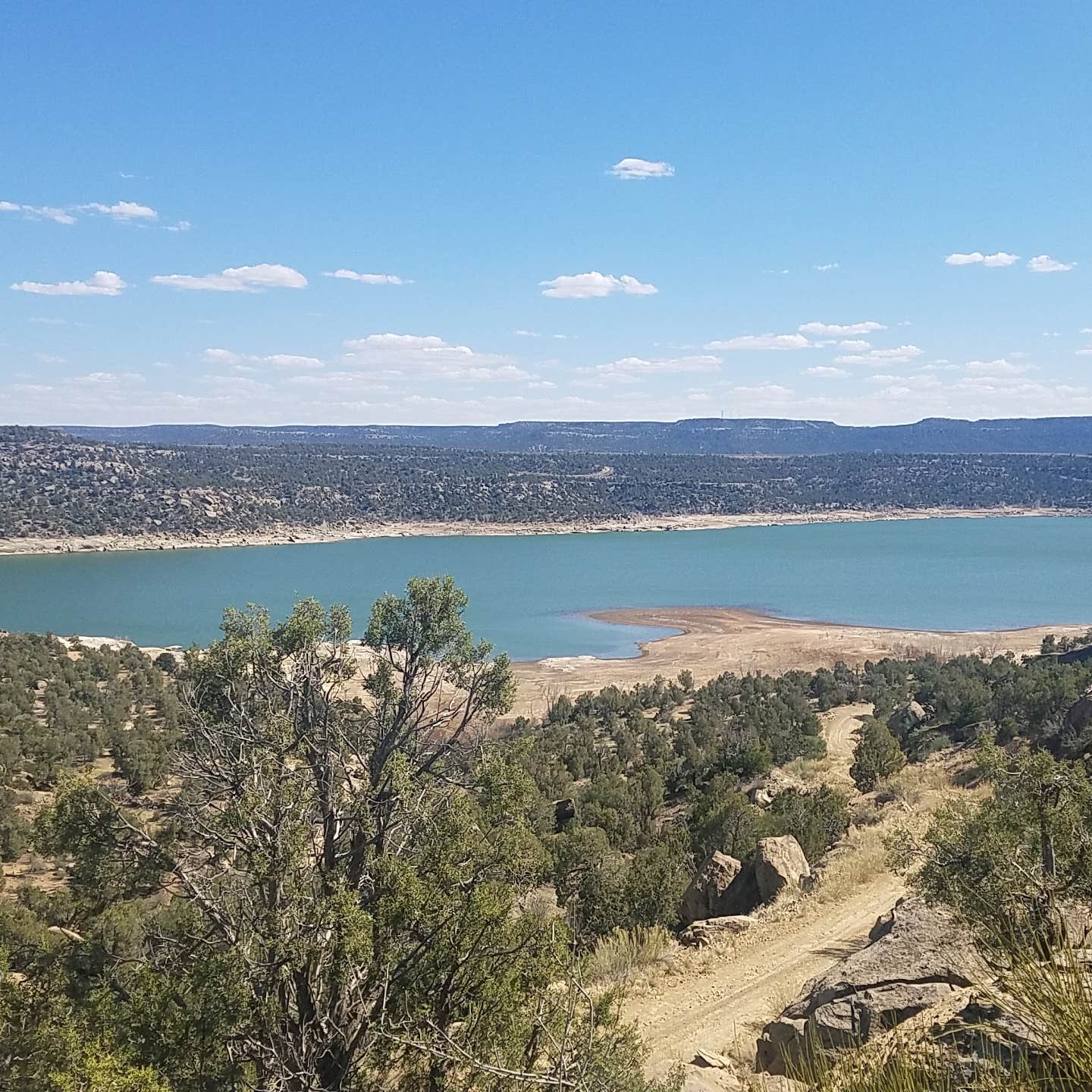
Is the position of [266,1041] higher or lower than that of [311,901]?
lower

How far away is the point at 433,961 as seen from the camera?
7.13m

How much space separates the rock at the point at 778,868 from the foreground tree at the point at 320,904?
20.6 ft

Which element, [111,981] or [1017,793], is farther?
[1017,793]

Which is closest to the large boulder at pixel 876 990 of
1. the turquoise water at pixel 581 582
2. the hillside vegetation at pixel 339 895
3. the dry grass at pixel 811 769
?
the hillside vegetation at pixel 339 895

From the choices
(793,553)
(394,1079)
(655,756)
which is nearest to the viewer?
(394,1079)

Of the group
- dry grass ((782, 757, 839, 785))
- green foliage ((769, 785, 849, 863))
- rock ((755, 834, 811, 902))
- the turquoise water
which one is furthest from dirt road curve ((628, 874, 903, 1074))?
the turquoise water

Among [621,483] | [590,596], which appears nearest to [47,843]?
[590,596]

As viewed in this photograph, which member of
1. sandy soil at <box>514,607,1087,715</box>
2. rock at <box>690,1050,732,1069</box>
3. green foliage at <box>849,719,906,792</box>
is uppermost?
rock at <box>690,1050,732,1069</box>

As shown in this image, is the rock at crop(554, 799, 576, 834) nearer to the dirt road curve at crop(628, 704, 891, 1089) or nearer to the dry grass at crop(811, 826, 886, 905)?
the dry grass at crop(811, 826, 886, 905)

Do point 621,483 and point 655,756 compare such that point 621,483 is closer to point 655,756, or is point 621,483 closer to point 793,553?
point 793,553

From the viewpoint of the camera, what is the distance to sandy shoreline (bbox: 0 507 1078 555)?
98.8 meters

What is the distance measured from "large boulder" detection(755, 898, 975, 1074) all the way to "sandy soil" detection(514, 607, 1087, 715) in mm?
29646

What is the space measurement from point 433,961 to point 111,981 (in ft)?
8.07

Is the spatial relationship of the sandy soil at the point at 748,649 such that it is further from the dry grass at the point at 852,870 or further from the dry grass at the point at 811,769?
the dry grass at the point at 852,870
